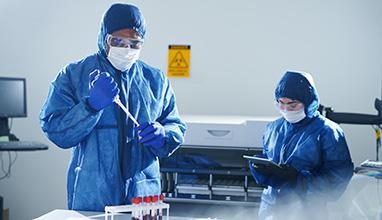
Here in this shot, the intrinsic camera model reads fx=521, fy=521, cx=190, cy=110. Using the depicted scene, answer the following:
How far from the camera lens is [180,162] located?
7.76 feet

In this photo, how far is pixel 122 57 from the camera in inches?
69.2

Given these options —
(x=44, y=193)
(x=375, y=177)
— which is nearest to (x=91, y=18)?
(x=44, y=193)

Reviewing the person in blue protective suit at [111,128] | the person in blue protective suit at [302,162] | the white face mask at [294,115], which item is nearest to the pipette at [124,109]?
the person in blue protective suit at [111,128]

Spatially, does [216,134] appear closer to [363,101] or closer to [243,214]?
[243,214]

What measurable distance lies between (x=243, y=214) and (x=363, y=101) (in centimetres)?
98

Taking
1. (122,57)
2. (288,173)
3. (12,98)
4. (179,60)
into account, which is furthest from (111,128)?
(12,98)

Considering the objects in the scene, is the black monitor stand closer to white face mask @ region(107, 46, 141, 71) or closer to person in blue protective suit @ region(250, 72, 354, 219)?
white face mask @ region(107, 46, 141, 71)

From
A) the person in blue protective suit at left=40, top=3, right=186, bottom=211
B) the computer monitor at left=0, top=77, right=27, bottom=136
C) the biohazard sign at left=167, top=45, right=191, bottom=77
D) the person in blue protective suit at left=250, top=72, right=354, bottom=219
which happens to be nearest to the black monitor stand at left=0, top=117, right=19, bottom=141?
the computer monitor at left=0, top=77, right=27, bottom=136

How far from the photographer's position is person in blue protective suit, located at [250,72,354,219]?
188cm

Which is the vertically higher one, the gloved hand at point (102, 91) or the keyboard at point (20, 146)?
the gloved hand at point (102, 91)

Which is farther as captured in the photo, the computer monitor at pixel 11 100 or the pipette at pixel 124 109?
the computer monitor at pixel 11 100

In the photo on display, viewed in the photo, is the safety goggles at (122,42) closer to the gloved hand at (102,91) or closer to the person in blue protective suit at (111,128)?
the person in blue protective suit at (111,128)

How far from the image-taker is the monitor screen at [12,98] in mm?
3100

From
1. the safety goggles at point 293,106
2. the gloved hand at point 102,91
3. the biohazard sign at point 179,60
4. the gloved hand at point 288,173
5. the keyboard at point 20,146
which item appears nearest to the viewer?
the gloved hand at point 102,91
